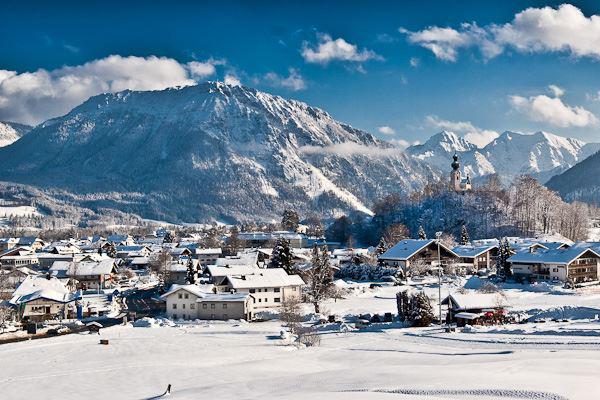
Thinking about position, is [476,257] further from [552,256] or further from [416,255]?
[552,256]

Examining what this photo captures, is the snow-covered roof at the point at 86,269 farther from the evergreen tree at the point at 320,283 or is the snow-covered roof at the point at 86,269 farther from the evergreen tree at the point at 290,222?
the evergreen tree at the point at 290,222

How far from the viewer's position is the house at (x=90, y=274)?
81062mm

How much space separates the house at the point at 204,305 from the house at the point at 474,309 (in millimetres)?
17694

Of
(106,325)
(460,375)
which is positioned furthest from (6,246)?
(460,375)

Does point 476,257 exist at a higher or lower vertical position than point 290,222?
lower

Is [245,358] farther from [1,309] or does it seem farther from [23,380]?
[1,309]

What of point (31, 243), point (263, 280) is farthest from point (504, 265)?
point (31, 243)

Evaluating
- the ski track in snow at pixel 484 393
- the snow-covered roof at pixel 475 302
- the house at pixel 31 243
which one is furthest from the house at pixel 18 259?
the ski track in snow at pixel 484 393

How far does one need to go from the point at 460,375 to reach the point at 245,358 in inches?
563

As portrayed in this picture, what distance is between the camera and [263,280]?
6122 centimetres

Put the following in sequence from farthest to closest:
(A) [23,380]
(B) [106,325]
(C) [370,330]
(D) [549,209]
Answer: (D) [549,209] < (B) [106,325] < (C) [370,330] < (A) [23,380]

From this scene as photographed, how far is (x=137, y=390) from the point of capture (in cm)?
2788

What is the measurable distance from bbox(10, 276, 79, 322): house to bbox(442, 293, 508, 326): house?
116 feet

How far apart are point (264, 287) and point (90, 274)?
32.0m
